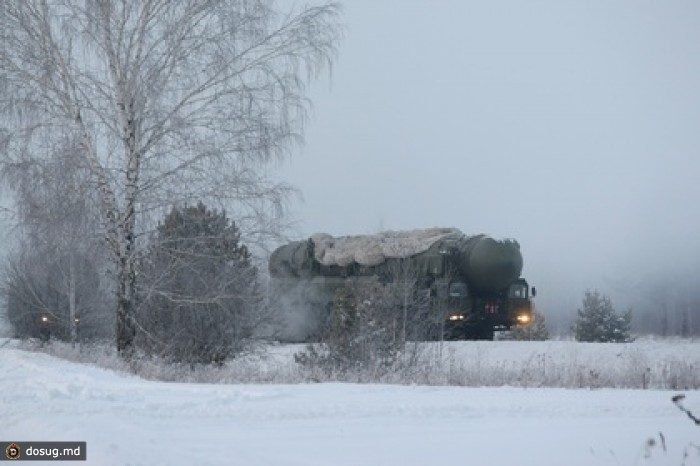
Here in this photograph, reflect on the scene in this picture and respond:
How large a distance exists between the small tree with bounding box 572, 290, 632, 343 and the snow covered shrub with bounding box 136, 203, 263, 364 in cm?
2177

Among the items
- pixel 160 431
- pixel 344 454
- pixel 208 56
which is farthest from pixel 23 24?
pixel 344 454

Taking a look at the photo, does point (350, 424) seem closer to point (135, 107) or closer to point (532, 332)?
point (135, 107)

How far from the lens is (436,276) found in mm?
24641

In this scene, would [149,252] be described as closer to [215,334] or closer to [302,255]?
[215,334]

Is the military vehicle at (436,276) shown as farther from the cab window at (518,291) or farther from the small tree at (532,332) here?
the small tree at (532,332)

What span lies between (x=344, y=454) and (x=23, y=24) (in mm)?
11763

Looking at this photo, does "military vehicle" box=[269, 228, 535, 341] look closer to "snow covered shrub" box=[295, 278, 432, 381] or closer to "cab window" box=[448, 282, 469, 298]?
"cab window" box=[448, 282, 469, 298]

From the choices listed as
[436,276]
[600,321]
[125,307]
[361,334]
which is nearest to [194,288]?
[125,307]

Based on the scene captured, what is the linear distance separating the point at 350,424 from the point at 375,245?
63.9ft

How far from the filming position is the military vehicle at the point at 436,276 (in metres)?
24.5

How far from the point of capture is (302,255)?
27.8 m

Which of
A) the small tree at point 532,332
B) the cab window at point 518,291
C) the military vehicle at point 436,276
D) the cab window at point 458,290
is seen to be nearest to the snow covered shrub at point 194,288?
the military vehicle at point 436,276

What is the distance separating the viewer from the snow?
2525 cm

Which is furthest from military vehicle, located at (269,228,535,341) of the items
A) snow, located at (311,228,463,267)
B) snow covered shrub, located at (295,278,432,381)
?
snow covered shrub, located at (295,278,432,381)
